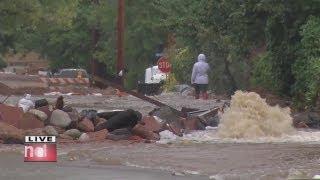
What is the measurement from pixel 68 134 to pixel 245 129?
3646 mm

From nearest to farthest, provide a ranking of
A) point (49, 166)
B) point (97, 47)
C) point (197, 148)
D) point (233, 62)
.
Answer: point (49, 166) → point (197, 148) → point (233, 62) → point (97, 47)

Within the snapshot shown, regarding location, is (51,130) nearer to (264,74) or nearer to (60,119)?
(60,119)

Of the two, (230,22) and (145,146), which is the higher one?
(230,22)

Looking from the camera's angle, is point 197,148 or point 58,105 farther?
point 58,105

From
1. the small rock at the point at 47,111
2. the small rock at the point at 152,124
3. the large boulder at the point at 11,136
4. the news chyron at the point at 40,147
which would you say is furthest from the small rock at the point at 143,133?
the news chyron at the point at 40,147

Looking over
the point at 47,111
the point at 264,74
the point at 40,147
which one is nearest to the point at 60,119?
the point at 47,111

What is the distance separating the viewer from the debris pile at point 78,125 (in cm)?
1670

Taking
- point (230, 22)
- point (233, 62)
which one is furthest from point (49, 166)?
point (233, 62)

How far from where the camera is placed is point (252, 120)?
698 inches

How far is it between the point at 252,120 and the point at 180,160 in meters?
4.46

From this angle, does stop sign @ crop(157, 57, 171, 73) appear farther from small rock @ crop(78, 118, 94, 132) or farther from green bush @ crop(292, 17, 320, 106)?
small rock @ crop(78, 118, 94, 132)

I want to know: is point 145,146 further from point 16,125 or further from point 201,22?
point 201,22

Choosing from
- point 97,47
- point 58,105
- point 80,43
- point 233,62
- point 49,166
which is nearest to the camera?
point 49,166

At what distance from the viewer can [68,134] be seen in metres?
17.0
